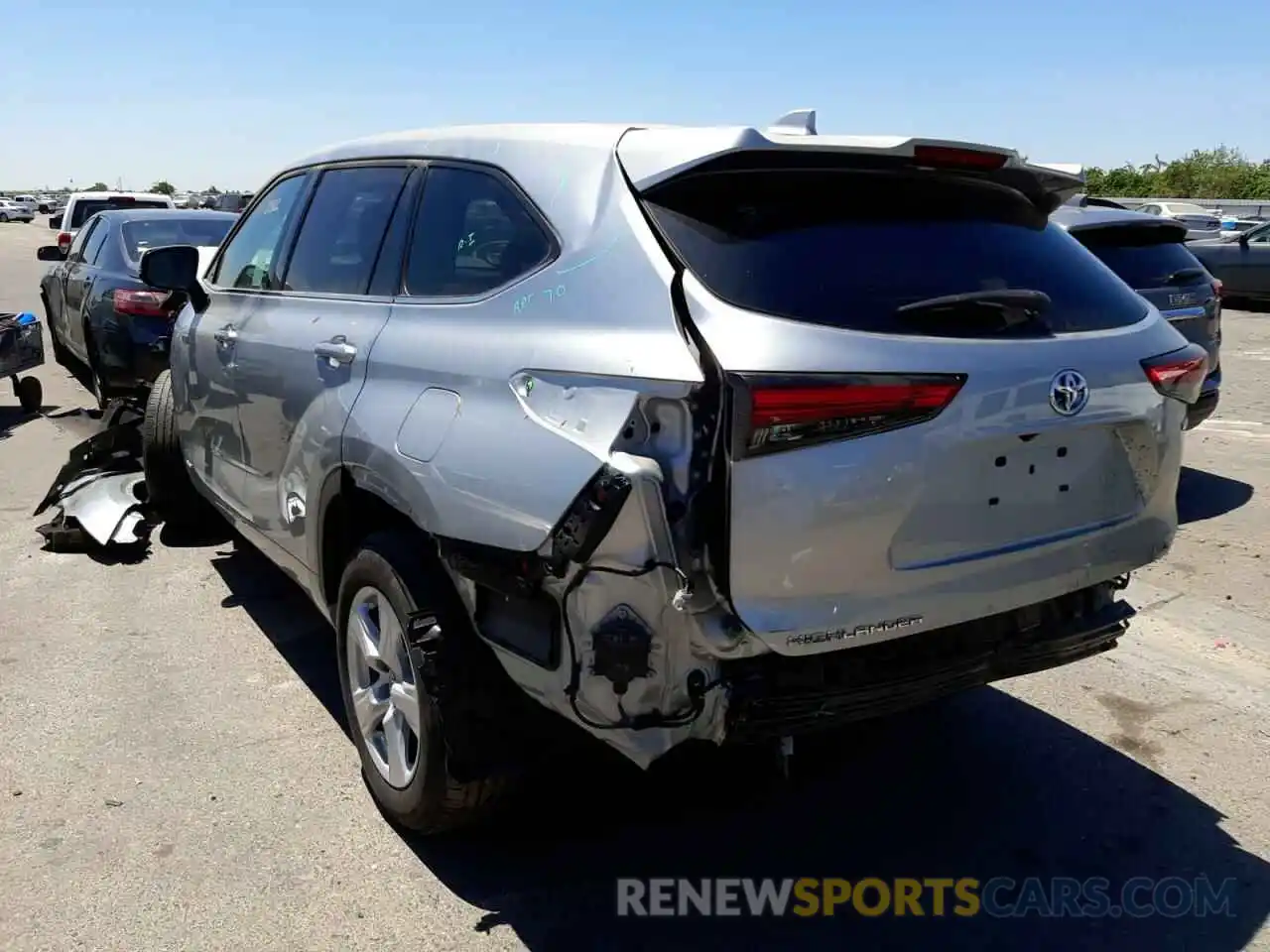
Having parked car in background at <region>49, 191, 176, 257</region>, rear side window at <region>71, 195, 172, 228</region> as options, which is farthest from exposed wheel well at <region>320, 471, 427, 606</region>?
rear side window at <region>71, 195, 172, 228</region>

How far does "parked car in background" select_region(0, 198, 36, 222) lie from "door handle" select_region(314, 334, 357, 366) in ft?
243

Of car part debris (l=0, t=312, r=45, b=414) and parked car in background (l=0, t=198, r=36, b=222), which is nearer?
car part debris (l=0, t=312, r=45, b=414)

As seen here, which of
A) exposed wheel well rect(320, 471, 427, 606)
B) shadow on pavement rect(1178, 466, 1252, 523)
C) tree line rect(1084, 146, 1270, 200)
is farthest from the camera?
tree line rect(1084, 146, 1270, 200)

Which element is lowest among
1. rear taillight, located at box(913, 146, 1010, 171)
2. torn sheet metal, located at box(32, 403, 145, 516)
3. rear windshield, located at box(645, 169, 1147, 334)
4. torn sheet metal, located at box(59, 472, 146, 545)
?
torn sheet metal, located at box(59, 472, 146, 545)

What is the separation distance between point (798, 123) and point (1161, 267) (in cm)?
493

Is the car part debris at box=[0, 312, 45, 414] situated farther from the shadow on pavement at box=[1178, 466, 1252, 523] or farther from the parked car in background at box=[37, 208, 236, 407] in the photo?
the shadow on pavement at box=[1178, 466, 1252, 523]

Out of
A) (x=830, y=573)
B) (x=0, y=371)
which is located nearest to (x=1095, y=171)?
(x=0, y=371)

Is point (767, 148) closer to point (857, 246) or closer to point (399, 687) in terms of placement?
point (857, 246)

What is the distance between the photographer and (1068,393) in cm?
263

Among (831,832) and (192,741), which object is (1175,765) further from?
(192,741)

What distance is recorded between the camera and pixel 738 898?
118 inches

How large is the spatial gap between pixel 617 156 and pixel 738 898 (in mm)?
2011

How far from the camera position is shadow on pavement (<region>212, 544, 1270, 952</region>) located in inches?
112

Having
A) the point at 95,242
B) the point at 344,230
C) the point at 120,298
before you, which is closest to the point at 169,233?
the point at 95,242
